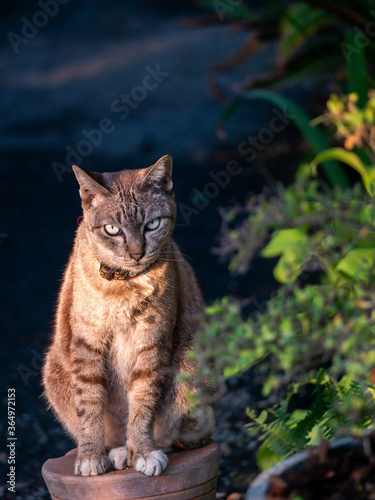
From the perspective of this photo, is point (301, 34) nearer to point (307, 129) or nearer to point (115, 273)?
point (307, 129)

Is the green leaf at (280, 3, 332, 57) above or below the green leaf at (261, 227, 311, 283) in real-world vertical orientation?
above

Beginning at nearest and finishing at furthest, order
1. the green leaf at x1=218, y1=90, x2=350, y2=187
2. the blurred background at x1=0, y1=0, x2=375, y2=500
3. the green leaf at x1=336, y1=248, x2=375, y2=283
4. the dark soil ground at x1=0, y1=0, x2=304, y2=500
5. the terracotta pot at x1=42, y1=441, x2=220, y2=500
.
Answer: the terracotta pot at x1=42, y1=441, x2=220, y2=500
the green leaf at x1=336, y1=248, x2=375, y2=283
the dark soil ground at x1=0, y1=0, x2=304, y2=500
the blurred background at x1=0, y1=0, x2=375, y2=500
the green leaf at x1=218, y1=90, x2=350, y2=187

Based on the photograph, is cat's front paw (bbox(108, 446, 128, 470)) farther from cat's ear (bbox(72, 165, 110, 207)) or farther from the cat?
cat's ear (bbox(72, 165, 110, 207))

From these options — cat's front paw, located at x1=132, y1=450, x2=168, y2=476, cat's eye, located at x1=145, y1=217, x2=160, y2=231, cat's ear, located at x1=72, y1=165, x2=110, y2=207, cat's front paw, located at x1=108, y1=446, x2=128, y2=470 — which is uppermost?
cat's ear, located at x1=72, y1=165, x2=110, y2=207

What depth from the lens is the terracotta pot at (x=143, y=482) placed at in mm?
1467

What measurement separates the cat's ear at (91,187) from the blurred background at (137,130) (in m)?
1.29

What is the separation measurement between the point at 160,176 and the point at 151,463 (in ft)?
2.48

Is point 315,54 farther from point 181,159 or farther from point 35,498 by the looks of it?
point 35,498

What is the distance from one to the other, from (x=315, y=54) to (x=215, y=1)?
838 mm

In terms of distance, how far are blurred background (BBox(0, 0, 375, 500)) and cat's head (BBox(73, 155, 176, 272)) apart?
116cm

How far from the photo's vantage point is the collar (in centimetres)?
160

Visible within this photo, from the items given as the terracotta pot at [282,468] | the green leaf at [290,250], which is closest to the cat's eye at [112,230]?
the terracotta pot at [282,468]

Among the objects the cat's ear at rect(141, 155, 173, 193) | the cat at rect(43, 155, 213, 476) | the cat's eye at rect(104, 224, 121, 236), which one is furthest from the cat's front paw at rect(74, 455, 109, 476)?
the cat's ear at rect(141, 155, 173, 193)

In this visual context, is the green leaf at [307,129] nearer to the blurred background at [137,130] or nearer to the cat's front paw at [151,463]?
the blurred background at [137,130]
